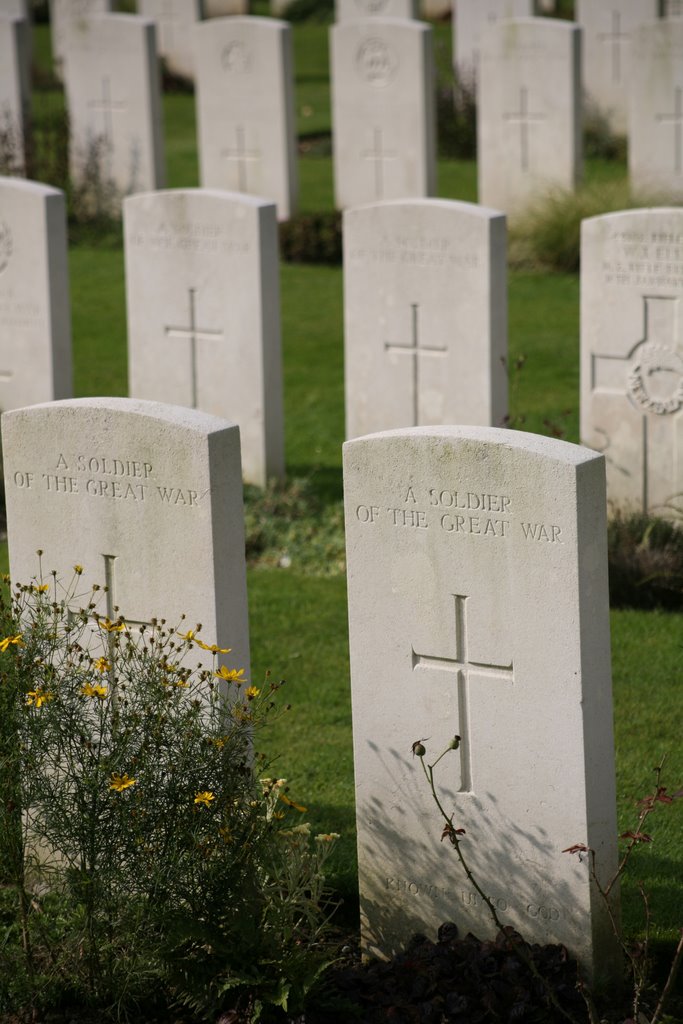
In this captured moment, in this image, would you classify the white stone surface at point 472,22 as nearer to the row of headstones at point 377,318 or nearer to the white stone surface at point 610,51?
the white stone surface at point 610,51

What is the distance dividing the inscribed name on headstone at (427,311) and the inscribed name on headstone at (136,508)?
129 inches

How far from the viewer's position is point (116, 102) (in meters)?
13.7

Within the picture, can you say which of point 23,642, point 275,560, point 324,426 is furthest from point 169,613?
point 324,426

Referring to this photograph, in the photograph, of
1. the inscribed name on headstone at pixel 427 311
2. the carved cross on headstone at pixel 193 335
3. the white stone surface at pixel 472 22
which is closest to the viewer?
the inscribed name on headstone at pixel 427 311

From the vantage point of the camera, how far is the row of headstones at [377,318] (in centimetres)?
716

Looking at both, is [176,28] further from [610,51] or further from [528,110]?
[528,110]

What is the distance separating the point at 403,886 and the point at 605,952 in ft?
1.81

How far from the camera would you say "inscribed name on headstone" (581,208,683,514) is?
276 inches

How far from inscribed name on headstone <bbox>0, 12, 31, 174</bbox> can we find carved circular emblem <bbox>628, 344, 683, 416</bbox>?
8.32 meters

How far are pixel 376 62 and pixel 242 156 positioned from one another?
4.44 ft

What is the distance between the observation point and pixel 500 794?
4098 millimetres

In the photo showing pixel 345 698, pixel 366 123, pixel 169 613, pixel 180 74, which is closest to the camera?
pixel 169 613

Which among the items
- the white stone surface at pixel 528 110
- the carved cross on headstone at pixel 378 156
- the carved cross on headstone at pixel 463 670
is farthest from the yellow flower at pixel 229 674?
the carved cross on headstone at pixel 378 156

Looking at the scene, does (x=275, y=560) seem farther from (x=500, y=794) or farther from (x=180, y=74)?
(x=180, y=74)
